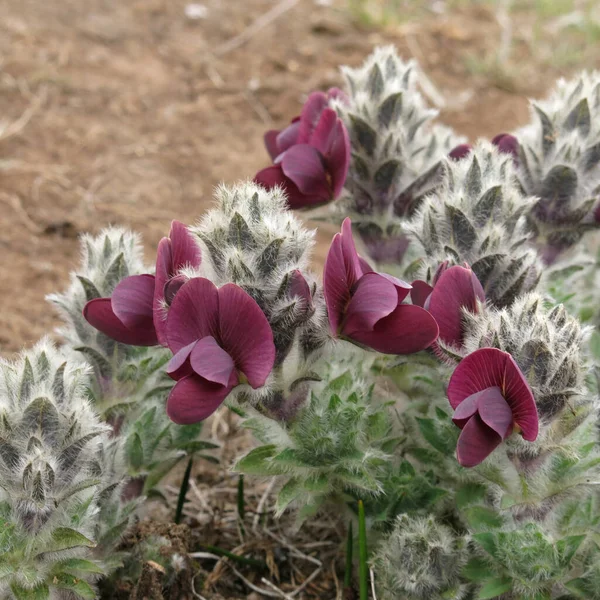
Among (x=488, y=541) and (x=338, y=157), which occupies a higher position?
(x=338, y=157)

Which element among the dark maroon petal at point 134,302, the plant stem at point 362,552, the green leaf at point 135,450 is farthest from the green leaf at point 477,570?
the dark maroon petal at point 134,302

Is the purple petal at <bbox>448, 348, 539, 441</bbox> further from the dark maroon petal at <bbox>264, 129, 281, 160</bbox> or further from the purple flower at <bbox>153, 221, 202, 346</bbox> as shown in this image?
the dark maroon petal at <bbox>264, 129, 281, 160</bbox>

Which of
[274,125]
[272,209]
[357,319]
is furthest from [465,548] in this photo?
[274,125]

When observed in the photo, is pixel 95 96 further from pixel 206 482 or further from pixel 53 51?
pixel 206 482

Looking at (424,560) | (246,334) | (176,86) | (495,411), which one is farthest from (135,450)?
(176,86)

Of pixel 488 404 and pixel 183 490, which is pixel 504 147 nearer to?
pixel 488 404

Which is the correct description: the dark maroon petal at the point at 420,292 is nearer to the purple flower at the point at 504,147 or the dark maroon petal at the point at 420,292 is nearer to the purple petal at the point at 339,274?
the purple petal at the point at 339,274

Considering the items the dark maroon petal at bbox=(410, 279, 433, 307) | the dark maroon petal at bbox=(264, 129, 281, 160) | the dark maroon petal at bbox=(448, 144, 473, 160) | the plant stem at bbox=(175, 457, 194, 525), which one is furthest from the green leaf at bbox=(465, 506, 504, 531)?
the dark maroon petal at bbox=(264, 129, 281, 160)
